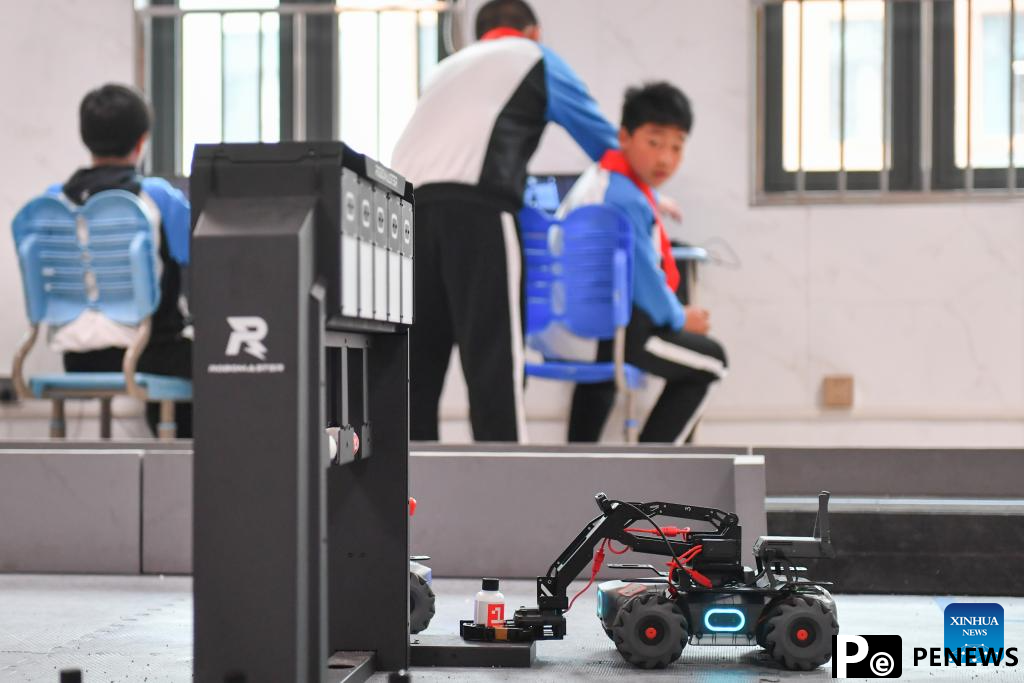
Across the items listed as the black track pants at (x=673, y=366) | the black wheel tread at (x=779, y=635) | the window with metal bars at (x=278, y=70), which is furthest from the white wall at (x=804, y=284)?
the black wheel tread at (x=779, y=635)

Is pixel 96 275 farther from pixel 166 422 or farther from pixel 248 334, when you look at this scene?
pixel 248 334

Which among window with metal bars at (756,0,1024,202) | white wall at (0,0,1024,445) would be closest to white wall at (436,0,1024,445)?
white wall at (0,0,1024,445)

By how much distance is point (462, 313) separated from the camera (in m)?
3.39

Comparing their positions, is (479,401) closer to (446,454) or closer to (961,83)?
(446,454)

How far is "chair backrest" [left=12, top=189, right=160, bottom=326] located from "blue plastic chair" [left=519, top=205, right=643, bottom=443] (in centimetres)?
114

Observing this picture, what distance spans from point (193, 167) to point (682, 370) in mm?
2475

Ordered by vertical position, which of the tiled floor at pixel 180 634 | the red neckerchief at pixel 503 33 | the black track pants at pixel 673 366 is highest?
the red neckerchief at pixel 503 33

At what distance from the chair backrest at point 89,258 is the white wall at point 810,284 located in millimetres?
1666

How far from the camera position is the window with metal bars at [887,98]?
5.14 meters

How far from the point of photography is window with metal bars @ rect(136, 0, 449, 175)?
5.49 metres

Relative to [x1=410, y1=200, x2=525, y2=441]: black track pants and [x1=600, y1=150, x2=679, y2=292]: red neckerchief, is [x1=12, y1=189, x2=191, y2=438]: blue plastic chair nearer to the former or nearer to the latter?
[x1=410, y1=200, x2=525, y2=441]: black track pants

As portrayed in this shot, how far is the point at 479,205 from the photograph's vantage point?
11.2 ft

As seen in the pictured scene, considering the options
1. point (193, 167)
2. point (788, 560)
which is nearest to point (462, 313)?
point (788, 560)

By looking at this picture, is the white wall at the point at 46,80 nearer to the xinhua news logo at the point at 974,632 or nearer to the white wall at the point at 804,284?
the white wall at the point at 804,284
